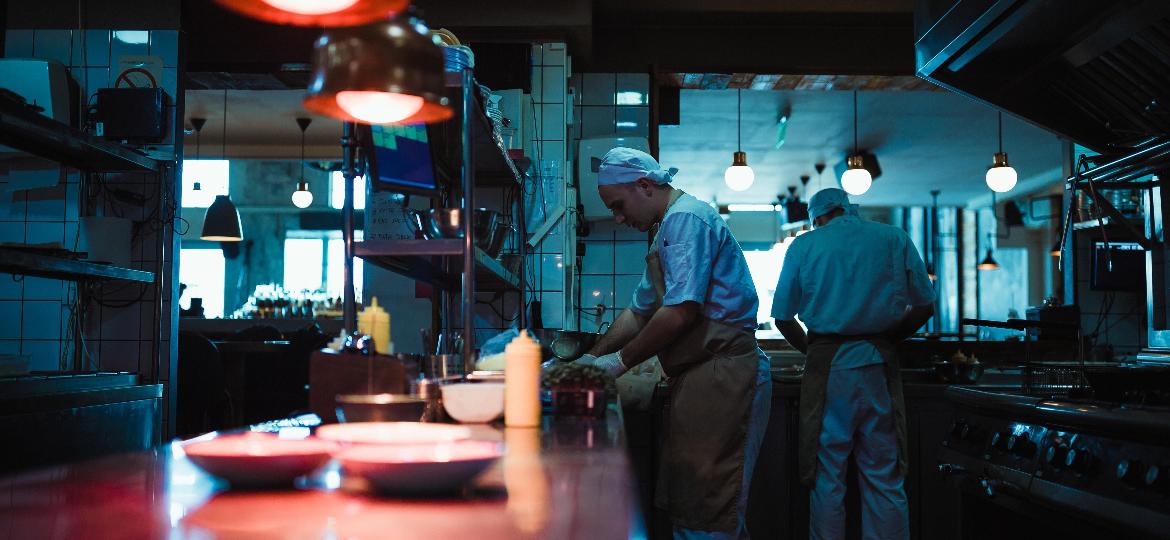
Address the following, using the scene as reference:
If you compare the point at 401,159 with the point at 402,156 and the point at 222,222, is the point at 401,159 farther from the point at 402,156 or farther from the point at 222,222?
the point at 222,222

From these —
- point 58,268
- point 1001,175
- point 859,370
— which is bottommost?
point 859,370

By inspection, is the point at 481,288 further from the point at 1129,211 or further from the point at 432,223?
the point at 1129,211

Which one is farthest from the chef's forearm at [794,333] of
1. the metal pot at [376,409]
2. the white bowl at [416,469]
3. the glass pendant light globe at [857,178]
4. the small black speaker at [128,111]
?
the glass pendant light globe at [857,178]

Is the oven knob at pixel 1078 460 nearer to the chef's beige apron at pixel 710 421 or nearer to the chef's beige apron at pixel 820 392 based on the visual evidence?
the chef's beige apron at pixel 710 421

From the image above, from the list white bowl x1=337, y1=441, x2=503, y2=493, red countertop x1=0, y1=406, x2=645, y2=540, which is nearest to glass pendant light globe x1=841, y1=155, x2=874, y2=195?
red countertop x1=0, y1=406, x2=645, y2=540

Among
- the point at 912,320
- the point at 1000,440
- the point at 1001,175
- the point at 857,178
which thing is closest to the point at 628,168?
the point at 1000,440

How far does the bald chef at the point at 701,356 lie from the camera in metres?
2.81

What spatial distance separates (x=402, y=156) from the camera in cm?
252

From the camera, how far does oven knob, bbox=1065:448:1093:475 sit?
216 cm

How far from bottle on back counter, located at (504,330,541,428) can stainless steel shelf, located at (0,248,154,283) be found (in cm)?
224

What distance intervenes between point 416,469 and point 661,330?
1.83 meters

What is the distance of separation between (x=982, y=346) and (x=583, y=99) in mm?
2541

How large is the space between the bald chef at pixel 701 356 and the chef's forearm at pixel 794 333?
1068mm

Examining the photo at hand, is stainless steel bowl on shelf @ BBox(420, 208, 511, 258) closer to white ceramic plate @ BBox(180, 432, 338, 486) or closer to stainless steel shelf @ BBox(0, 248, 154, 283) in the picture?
white ceramic plate @ BBox(180, 432, 338, 486)
